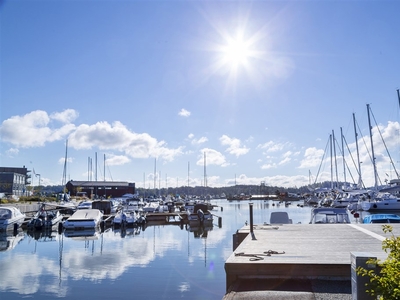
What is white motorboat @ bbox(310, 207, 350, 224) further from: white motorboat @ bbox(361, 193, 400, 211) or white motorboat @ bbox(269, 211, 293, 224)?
white motorboat @ bbox(361, 193, 400, 211)

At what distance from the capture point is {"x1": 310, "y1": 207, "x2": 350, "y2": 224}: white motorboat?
22594mm

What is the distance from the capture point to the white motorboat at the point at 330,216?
22594mm

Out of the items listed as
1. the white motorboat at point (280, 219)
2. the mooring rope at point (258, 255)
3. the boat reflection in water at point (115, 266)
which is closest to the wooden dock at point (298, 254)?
the mooring rope at point (258, 255)

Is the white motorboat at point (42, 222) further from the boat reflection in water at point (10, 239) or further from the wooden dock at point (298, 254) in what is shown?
the wooden dock at point (298, 254)

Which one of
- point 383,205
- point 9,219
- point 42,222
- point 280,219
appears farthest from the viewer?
point 383,205

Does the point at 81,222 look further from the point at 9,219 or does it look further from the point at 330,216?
the point at 330,216

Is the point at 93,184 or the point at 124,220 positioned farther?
the point at 93,184

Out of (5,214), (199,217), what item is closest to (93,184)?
(199,217)

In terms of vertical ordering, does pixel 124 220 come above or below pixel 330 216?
below

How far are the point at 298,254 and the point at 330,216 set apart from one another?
12669 millimetres

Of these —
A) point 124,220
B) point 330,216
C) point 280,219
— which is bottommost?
point 124,220

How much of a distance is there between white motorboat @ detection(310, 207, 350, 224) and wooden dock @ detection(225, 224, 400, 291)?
18.7 ft

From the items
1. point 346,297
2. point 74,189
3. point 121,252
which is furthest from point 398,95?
point 74,189

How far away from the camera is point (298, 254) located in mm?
11312
